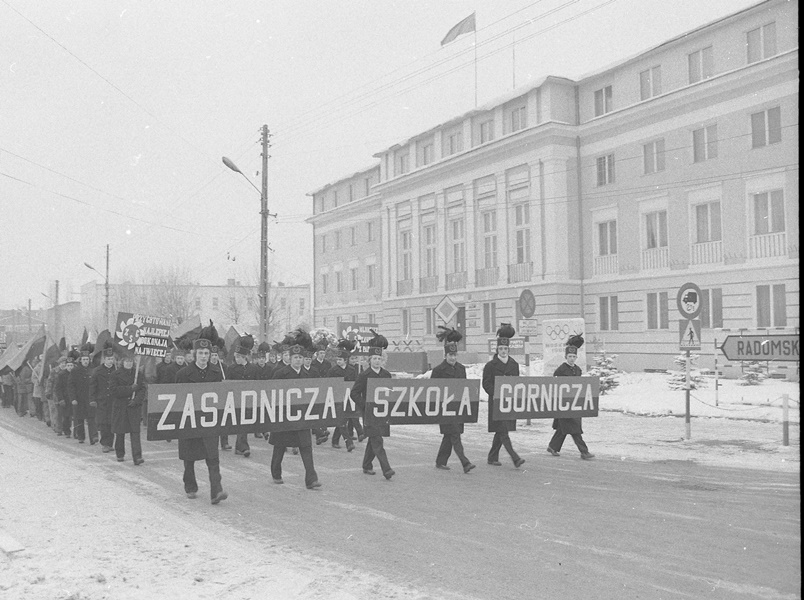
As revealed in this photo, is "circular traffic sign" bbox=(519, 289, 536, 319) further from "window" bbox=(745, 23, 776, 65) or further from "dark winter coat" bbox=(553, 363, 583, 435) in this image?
"window" bbox=(745, 23, 776, 65)

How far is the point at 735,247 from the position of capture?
28047 mm

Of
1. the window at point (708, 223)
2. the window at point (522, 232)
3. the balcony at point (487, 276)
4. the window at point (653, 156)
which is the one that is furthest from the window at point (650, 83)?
the balcony at point (487, 276)

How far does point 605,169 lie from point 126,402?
26.8 metres

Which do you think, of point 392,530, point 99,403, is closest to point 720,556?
point 392,530

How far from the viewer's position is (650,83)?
31.9 meters

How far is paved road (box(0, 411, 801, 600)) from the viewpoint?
236 inches

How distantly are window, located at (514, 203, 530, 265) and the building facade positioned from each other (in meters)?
0.09

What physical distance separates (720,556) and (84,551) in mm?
5580

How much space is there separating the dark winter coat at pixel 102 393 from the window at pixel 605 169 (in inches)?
1014

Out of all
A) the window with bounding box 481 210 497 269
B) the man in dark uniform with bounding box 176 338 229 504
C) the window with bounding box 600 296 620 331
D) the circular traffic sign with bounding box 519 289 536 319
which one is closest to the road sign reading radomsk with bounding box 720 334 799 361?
the circular traffic sign with bounding box 519 289 536 319

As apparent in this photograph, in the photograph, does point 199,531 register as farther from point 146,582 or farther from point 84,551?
point 146,582

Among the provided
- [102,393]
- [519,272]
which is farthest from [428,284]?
[102,393]

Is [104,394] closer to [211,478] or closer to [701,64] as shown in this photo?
[211,478]

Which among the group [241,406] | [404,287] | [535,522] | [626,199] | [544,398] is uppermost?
[626,199]
